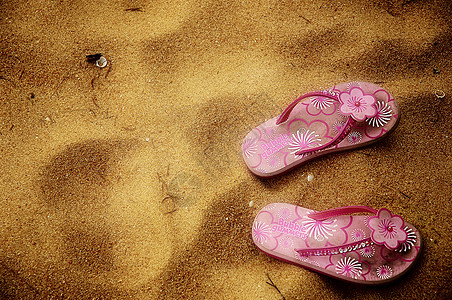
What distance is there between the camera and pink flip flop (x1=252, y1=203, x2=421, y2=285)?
980 mm

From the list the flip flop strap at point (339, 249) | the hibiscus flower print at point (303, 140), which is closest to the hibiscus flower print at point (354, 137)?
the hibiscus flower print at point (303, 140)

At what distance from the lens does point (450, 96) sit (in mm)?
1204

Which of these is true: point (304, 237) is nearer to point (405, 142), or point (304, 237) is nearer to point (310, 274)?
point (310, 274)

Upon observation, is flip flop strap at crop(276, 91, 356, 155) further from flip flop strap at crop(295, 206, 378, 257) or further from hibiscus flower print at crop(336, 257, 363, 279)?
hibiscus flower print at crop(336, 257, 363, 279)

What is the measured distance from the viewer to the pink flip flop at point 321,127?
3.58ft

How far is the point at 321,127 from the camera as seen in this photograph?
1173 mm

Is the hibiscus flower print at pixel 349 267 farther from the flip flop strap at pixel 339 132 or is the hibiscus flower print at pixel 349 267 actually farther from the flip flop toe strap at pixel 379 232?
the flip flop strap at pixel 339 132

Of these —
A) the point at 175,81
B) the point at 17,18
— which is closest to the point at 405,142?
the point at 175,81

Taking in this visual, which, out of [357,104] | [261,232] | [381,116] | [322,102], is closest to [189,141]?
[261,232]

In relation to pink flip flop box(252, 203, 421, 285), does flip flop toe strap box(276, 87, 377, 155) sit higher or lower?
higher

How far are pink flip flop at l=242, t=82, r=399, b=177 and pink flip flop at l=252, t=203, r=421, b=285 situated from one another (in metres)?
0.21

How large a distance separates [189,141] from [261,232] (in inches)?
19.9

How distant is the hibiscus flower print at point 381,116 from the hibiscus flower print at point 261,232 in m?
0.62

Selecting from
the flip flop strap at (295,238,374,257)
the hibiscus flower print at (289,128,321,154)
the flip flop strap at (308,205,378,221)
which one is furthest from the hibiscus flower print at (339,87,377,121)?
the flip flop strap at (295,238,374,257)
